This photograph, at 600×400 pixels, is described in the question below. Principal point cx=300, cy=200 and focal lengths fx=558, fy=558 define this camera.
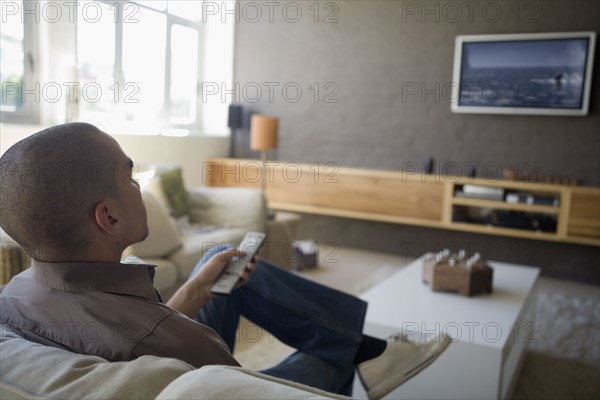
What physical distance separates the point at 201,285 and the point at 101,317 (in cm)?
56

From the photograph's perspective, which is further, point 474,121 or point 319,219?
point 319,219

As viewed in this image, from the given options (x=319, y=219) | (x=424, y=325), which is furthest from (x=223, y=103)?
(x=424, y=325)

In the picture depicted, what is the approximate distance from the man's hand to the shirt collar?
47cm

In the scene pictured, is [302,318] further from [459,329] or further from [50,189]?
[50,189]

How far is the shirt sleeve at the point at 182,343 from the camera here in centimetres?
85

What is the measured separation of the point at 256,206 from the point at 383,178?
141 centimetres

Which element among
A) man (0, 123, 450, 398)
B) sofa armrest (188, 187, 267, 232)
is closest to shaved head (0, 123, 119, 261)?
man (0, 123, 450, 398)

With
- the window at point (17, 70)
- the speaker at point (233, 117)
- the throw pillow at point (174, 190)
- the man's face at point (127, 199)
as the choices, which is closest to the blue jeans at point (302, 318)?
the man's face at point (127, 199)

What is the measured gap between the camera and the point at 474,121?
4.54 m

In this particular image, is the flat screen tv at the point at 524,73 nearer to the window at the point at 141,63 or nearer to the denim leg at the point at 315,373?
the window at the point at 141,63

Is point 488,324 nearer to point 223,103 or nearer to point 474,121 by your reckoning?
point 474,121

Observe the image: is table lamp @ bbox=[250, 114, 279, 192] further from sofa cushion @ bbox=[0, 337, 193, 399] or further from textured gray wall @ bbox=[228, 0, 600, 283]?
sofa cushion @ bbox=[0, 337, 193, 399]

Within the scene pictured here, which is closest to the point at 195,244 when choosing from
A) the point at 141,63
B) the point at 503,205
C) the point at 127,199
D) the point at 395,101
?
the point at 127,199

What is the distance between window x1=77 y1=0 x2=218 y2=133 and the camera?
413 centimetres
